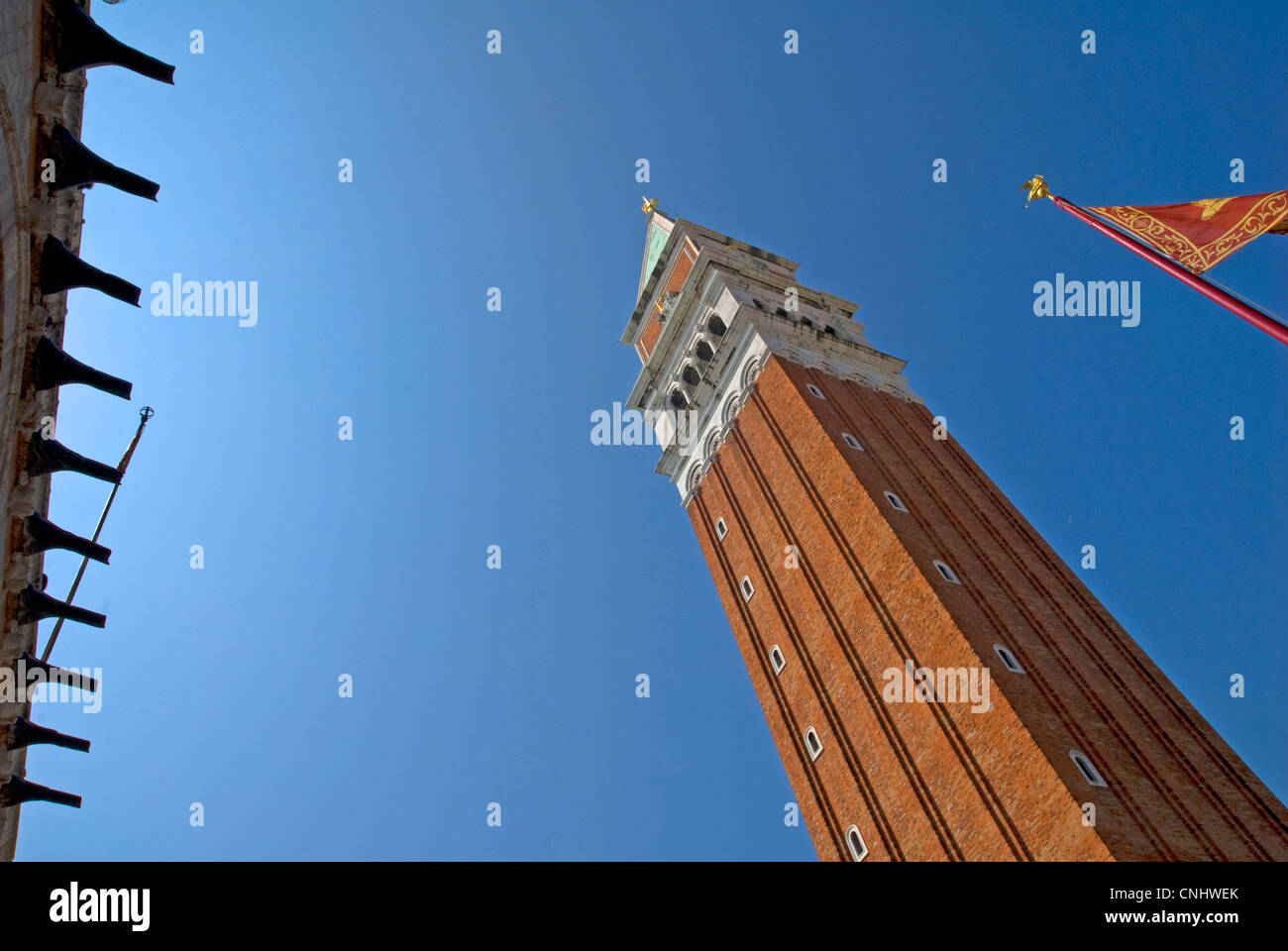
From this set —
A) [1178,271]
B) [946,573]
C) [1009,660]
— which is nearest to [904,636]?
[946,573]

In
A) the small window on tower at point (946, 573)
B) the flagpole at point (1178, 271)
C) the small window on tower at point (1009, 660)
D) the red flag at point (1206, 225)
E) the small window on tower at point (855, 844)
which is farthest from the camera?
the small window on tower at point (946, 573)

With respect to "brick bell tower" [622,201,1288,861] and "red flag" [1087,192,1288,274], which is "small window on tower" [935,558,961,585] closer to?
"brick bell tower" [622,201,1288,861]

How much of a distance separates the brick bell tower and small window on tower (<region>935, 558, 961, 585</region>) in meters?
0.10

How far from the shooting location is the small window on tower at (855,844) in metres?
21.8

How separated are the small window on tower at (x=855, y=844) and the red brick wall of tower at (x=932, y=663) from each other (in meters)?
0.22

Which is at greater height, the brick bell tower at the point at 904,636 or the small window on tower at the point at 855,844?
the brick bell tower at the point at 904,636

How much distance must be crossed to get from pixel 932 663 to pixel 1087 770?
4.13 m

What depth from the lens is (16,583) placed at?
1073 centimetres

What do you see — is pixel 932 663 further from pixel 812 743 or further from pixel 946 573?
pixel 812 743

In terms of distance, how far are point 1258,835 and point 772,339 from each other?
19970 millimetres

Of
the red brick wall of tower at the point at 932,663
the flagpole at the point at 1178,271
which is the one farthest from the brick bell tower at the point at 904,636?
the flagpole at the point at 1178,271

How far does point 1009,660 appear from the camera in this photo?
68.0 ft

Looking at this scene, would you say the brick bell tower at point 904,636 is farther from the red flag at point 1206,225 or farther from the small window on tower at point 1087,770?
the red flag at point 1206,225
